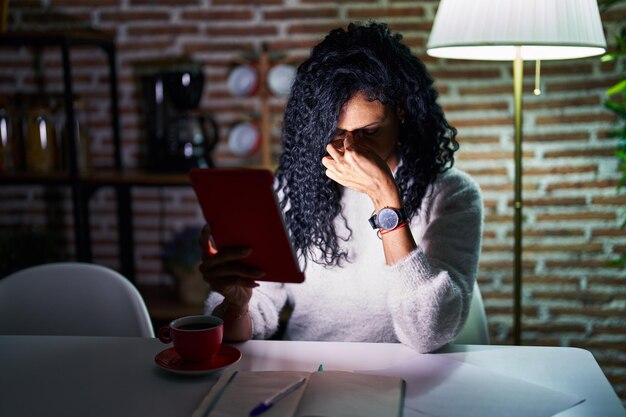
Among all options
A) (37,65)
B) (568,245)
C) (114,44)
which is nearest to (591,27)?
(568,245)

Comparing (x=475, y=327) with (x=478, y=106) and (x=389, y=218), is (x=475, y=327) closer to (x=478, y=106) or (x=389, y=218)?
(x=389, y=218)

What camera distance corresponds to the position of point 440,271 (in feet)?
4.43

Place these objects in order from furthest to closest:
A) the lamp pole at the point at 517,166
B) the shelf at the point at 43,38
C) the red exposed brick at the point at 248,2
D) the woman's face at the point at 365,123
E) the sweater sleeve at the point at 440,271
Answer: the red exposed brick at the point at 248,2
the shelf at the point at 43,38
the lamp pole at the point at 517,166
the woman's face at the point at 365,123
the sweater sleeve at the point at 440,271

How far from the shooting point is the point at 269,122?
2.59m

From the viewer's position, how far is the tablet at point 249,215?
41.7 inches

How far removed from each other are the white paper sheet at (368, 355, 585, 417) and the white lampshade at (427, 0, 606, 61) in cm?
78

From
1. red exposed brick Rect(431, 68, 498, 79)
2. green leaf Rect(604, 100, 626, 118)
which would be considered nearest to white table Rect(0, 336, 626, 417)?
green leaf Rect(604, 100, 626, 118)

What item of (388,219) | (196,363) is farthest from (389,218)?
(196,363)

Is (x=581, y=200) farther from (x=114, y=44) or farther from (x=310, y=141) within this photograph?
(x=114, y=44)

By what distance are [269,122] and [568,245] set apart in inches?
48.5

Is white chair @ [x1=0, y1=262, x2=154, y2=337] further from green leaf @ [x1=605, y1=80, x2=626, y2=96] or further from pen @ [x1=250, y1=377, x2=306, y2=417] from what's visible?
green leaf @ [x1=605, y1=80, x2=626, y2=96]

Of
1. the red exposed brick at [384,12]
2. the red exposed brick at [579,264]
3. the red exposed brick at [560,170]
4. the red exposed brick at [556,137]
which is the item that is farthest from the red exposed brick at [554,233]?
the red exposed brick at [384,12]

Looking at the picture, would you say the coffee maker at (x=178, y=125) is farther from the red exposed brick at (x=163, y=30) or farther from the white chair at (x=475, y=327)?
the white chair at (x=475, y=327)

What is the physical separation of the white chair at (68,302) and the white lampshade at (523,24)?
38.2 inches
